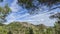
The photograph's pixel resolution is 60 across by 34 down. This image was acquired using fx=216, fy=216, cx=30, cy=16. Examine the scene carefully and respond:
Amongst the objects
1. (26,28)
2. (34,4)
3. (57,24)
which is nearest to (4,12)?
(26,28)

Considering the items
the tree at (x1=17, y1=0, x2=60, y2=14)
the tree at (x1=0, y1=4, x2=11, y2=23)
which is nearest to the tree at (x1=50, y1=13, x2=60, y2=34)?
the tree at (x1=17, y1=0, x2=60, y2=14)

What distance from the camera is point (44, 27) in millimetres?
4703

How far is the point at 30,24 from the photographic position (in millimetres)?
4770

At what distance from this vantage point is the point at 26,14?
4.74 m

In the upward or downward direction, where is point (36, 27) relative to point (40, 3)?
downward

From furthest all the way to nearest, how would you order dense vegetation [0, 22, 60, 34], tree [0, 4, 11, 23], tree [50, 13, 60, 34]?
1. tree [0, 4, 11, 23]
2. dense vegetation [0, 22, 60, 34]
3. tree [50, 13, 60, 34]

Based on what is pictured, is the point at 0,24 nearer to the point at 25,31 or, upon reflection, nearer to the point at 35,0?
the point at 25,31

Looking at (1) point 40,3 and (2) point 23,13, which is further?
(2) point 23,13

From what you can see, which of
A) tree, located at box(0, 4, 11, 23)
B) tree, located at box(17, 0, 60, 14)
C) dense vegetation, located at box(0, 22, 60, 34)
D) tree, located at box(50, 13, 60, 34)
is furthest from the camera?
tree, located at box(0, 4, 11, 23)

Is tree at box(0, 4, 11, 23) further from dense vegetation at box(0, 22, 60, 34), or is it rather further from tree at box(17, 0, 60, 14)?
tree at box(17, 0, 60, 14)

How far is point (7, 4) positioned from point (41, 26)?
2.97ft

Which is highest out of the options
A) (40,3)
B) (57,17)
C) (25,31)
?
(40,3)

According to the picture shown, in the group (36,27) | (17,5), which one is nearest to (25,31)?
(36,27)

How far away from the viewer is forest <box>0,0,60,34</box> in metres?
4.44
